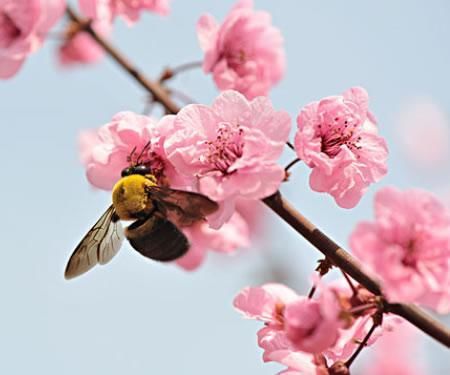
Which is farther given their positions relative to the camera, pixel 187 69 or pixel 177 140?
pixel 187 69

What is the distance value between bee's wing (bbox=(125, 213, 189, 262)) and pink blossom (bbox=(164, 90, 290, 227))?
148 mm

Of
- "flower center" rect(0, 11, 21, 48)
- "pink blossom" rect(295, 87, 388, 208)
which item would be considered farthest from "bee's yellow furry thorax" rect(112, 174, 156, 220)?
"flower center" rect(0, 11, 21, 48)

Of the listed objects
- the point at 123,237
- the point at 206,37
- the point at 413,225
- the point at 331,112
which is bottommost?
the point at 123,237

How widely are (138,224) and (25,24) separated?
1.30m

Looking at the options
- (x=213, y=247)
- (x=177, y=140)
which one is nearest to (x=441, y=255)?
(x=177, y=140)

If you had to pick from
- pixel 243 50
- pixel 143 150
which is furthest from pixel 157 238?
pixel 243 50

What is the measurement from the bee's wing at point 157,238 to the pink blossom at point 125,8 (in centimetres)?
130

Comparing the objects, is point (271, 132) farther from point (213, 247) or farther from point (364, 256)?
point (213, 247)

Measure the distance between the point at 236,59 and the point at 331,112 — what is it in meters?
0.91

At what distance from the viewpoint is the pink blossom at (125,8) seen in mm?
3355

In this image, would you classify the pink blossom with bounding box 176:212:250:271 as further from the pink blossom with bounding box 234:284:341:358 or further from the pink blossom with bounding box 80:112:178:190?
the pink blossom with bounding box 234:284:341:358

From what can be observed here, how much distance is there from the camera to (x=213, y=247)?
12.7ft

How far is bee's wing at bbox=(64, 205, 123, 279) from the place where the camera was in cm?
229

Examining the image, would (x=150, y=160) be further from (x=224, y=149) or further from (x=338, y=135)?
(x=338, y=135)
